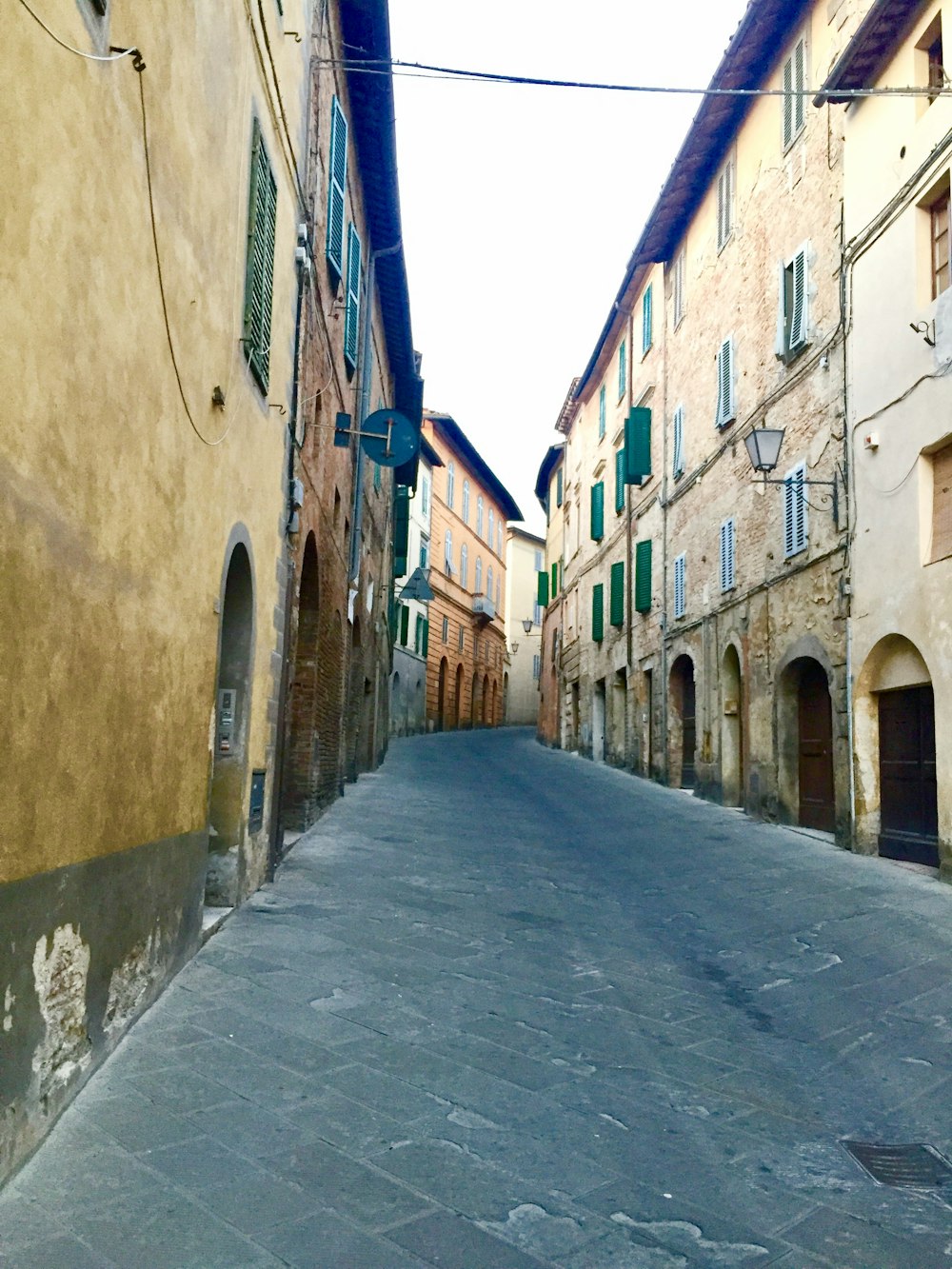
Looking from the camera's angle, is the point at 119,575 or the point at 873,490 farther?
the point at 873,490

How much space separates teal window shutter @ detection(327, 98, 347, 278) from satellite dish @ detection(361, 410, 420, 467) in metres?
1.60

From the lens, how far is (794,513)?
12547 mm

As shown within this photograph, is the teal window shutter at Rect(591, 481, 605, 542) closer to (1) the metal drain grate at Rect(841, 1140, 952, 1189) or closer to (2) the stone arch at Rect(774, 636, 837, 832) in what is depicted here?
(2) the stone arch at Rect(774, 636, 837, 832)

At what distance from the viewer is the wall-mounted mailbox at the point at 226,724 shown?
6.86 metres

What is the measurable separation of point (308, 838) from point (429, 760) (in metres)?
11.9

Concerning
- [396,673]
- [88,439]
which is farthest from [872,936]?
[396,673]

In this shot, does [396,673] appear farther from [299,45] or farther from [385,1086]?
[385,1086]

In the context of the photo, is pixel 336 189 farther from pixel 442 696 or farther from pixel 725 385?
pixel 442 696

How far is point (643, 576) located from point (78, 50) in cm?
1741

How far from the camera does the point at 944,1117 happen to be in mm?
4066

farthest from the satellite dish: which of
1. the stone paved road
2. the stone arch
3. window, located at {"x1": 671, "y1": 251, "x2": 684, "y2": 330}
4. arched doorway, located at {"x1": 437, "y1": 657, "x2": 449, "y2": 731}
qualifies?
arched doorway, located at {"x1": 437, "y1": 657, "x2": 449, "y2": 731}

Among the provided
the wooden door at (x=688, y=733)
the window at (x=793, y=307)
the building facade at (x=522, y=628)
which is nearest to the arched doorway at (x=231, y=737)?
the window at (x=793, y=307)

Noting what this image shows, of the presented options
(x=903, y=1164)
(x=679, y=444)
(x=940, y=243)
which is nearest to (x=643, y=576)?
(x=679, y=444)

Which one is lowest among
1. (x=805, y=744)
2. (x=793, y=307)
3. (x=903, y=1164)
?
(x=903, y=1164)
